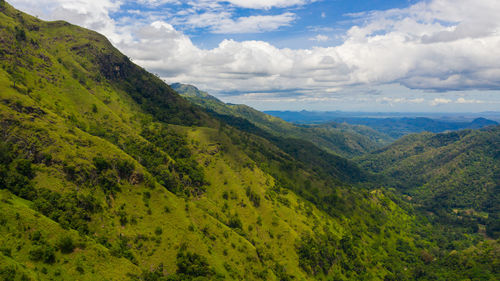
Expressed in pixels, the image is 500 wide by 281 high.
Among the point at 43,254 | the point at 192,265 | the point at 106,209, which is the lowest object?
the point at 192,265

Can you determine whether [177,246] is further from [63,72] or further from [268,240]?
[63,72]

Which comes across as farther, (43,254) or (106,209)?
(106,209)

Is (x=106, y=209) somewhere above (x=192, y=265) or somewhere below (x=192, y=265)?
above

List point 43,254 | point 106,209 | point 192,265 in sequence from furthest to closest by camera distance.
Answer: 1. point 106,209
2. point 192,265
3. point 43,254

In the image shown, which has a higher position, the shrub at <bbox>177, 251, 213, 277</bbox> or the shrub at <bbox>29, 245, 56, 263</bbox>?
the shrub at <bbox>29, 245, 56, 263</bbox>

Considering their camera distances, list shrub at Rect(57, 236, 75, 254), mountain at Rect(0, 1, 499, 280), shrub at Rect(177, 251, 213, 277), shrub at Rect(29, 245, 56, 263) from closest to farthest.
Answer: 1. shrub at Rect(29, 245, 56, 263)
2. shrub at Rect(57, 236, 75, 254)
3. mountain at Rect(0, 1, 499, 280)
4. shrub at Rect(177, 251, 213, 277)

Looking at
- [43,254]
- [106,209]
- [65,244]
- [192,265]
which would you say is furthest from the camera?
[106,209]

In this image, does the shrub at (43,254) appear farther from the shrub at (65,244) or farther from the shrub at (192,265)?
the shrub at (192,265)

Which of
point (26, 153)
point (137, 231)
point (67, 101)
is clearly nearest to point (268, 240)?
point (137, 231)

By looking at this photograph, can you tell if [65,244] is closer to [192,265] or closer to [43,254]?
[43,254]

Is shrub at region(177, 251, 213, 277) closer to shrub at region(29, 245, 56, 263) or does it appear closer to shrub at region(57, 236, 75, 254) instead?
shrub at region(57, 236, 75, 254)

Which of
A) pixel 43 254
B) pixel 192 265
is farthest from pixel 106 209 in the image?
pixel 192 265

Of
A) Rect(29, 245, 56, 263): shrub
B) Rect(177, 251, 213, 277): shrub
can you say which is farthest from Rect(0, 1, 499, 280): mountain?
Rect(177, 251, 213, 277): shrub
